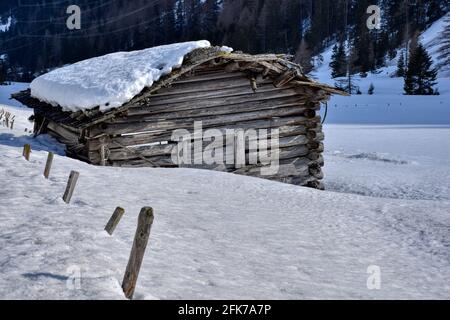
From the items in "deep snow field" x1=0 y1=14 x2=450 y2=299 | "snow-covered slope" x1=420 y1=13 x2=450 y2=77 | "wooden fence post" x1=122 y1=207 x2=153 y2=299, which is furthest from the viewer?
"snow-covered slope" x1=420 y1=13 x2=450 y2=77

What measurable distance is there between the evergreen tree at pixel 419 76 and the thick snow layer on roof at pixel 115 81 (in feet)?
107

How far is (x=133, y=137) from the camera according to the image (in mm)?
10945

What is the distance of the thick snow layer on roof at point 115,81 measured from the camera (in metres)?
10.0

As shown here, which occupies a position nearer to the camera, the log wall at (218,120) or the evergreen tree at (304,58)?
the log wall at (218,120)

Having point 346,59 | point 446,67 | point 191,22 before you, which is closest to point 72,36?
point 191,22

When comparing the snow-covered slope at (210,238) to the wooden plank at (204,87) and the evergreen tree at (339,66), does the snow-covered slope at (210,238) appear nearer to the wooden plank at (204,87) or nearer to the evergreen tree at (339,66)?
the wooden plank at (204,87)

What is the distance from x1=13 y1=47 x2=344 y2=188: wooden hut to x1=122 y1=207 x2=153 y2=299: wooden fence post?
21.4ft

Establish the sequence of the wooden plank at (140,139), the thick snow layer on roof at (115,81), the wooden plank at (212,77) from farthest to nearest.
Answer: the wooden plank at (212,77), the wooden plank at (140,139), the thick snow layer on roof at (115,81)

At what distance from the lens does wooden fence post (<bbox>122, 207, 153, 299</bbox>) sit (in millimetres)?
3688

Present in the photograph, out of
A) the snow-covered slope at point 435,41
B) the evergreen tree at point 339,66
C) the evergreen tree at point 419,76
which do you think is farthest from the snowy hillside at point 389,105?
the evergreen tree at point 419,76

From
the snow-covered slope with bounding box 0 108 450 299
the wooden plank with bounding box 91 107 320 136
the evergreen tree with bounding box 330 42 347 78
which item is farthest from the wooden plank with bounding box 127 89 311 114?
the evergreen tree with bounding box 330 42 347 78

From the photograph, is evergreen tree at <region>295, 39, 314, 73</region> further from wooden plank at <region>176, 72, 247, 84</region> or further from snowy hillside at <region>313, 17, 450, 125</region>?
wooden plank at <region>176, 72, 247, 84</region>

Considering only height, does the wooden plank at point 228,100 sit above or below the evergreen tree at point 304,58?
below

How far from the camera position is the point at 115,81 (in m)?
10.5
